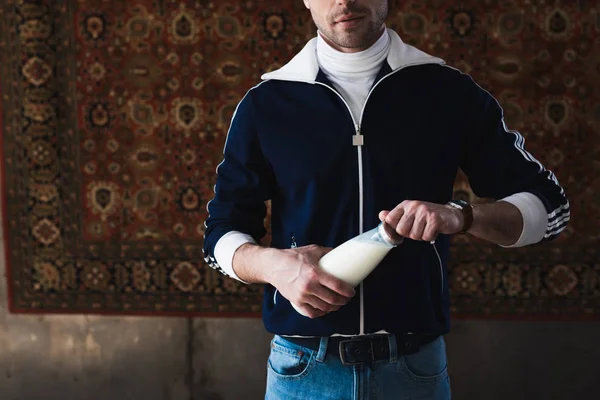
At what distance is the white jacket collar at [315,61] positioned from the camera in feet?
3.67

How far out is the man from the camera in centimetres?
107

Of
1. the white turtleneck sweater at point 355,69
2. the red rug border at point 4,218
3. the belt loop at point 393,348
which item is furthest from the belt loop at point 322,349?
the red rug border at point 4,218

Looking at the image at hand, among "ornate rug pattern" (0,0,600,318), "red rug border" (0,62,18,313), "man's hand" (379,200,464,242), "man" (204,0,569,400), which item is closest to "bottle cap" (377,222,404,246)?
"man's hand" (379,200,464,242)

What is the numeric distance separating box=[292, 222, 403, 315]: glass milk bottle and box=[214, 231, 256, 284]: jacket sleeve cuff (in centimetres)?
18

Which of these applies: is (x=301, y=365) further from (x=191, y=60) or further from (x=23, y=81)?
(x=23, y=81)

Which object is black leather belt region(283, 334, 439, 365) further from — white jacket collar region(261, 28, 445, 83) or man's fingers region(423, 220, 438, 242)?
white jacket collar region(261, 28, 445, 83)

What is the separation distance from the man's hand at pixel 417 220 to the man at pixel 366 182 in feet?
0.53

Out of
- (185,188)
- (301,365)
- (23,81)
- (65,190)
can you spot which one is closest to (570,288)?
(185,188)

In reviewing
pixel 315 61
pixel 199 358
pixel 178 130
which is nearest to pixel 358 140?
pixel 315 61

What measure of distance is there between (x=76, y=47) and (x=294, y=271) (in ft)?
6.39

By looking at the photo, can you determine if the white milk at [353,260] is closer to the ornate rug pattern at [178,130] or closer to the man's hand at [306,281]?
the man's hand at [306,281]

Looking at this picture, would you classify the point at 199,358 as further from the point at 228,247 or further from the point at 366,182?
the point at 366,182

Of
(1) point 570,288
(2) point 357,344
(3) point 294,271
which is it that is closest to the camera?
(3) point 294,271

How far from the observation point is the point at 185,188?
255 cm
